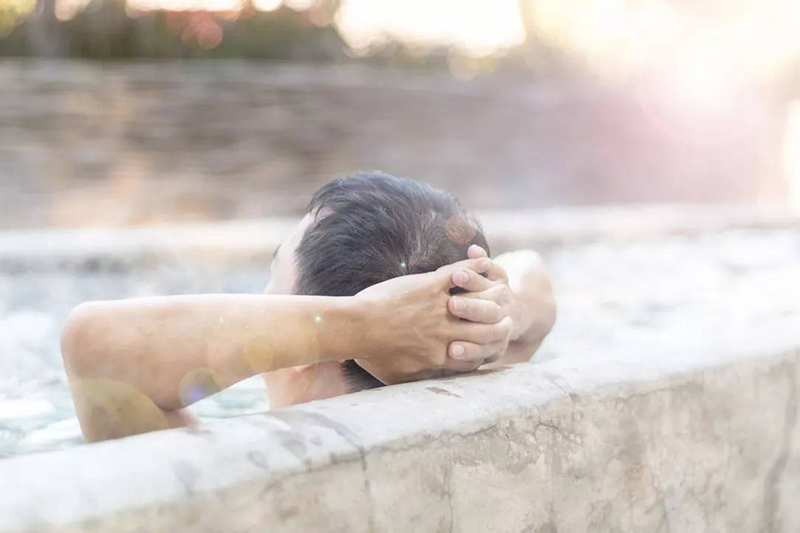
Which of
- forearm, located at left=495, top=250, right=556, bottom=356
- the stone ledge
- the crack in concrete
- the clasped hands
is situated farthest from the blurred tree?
the crack in concrete

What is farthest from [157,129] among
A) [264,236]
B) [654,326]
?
[654,326]

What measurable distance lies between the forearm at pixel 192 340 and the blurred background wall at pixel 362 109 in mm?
7389

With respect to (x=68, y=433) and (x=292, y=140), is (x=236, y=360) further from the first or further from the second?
(x=292, y=140)

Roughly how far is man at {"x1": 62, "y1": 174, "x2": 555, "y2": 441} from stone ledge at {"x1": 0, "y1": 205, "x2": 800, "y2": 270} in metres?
2.94

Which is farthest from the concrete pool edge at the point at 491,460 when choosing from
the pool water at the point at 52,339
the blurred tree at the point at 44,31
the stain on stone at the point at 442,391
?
the blurred tree at the point at 44,31

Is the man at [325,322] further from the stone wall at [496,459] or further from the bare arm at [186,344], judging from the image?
the stone wall at [496,459]

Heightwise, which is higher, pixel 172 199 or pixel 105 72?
pixel 105 72

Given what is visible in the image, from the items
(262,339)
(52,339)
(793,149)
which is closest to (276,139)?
(52,339)

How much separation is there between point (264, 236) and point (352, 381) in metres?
3.47

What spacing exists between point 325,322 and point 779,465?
0.99 metres

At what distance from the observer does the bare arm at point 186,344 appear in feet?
4.47

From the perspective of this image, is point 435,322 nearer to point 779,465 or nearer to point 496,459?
point 496,459

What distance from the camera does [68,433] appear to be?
238 cm

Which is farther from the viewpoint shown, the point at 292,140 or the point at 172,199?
the point at 292,140
